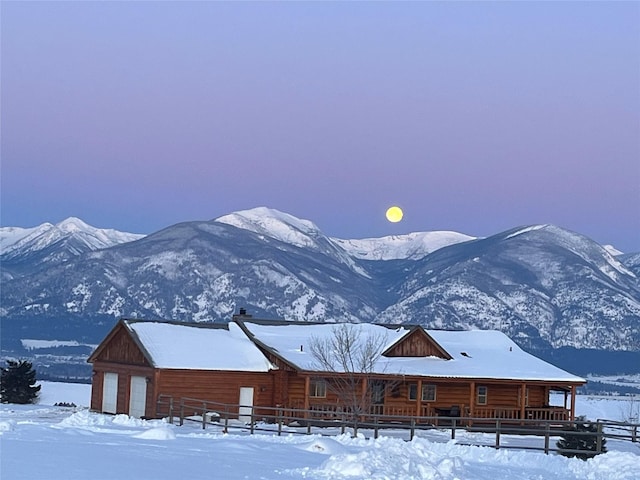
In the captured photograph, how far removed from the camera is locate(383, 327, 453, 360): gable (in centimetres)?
5034

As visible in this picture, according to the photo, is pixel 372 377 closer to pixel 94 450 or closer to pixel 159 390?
pixel 159 390

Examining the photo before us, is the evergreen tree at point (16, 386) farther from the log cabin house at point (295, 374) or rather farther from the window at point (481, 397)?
the window at point (481, 397)

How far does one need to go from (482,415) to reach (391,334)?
5.80 m

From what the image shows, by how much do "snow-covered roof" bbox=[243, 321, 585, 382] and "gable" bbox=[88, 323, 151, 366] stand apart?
5565mm

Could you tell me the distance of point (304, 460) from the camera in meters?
26.9

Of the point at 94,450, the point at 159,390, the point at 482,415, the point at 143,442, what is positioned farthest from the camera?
the point at 482,415

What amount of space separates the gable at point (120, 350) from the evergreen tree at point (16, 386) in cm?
983

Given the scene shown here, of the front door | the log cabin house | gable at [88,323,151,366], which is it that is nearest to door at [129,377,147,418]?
the log cabin house

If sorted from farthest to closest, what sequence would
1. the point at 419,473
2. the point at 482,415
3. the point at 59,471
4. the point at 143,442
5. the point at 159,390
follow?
the point at 482,415, the point at 159,390, the point at 143,442, the point at 419,473, the point at 59,471

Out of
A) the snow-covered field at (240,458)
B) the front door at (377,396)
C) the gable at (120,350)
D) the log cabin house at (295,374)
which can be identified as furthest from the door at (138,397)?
the front door at (377,396)

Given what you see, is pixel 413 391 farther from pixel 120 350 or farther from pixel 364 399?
pixel 120 350

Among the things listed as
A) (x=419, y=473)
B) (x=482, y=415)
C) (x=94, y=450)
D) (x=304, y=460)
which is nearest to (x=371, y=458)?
(x=419, y=473)

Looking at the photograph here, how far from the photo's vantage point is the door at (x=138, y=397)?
46.6 metres

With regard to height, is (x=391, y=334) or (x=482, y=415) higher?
(x=391, y=334)
